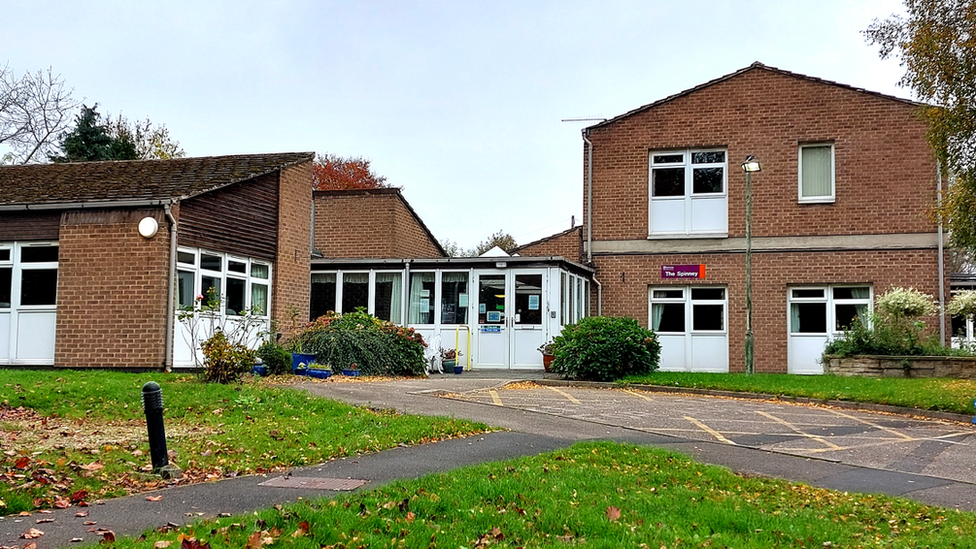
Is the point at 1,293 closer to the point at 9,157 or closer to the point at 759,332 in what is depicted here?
the point at 759,332

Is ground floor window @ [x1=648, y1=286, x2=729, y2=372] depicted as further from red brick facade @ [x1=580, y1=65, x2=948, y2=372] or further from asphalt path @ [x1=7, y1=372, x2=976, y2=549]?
asphalt path @ [x1=7, y1=372, x2=976, y2=549]

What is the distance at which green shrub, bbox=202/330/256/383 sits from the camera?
14078 mm

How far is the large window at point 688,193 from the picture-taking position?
23.8 metres

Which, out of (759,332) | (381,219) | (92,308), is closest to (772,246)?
(759,332)

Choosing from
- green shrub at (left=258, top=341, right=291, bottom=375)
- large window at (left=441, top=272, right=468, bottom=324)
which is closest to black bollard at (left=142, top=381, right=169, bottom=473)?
green shrub at (left=258, top=341, right=291, bottom=375)

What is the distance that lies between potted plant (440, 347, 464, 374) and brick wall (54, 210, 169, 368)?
712 centimetres

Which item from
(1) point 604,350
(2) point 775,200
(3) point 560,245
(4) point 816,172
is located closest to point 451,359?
(1) point 604,350

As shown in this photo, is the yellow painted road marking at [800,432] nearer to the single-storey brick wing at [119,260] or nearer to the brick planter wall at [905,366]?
the brick planter wall at [905,366]

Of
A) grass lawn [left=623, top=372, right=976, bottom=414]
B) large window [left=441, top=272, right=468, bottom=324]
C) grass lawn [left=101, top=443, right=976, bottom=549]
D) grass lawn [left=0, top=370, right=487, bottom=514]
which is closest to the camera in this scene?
grass lawn [left=101, top=443, right=976, bottom=549]

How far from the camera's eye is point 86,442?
Result: 9.05 metres

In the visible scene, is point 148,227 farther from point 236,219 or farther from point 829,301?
point 829,301

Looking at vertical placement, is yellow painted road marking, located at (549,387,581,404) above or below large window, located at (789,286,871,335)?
below

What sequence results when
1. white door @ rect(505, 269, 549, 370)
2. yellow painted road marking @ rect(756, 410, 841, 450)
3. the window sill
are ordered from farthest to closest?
the window sill
white door @ rect(505, 269, 549, 370)
yellow painted road marking @ rect(756, 410, 841, 450)

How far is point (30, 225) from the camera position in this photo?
17875mm
